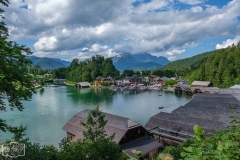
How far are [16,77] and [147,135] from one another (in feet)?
47.8

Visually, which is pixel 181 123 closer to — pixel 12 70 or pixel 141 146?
pixel 141 146

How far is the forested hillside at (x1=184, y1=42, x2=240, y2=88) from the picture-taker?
2264 inches

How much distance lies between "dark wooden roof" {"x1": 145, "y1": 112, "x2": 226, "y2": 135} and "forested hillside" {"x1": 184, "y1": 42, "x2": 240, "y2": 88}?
44.6 metres

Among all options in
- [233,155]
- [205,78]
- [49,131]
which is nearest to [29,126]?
[49,131]

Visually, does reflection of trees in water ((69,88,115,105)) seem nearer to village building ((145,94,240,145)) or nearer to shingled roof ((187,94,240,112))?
shingled roof ((187,94,240,112))

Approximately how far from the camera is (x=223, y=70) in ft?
199

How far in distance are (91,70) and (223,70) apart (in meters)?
64.0

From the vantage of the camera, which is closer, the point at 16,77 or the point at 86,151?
the point at 16,77

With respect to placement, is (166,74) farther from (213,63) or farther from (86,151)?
(86,151)

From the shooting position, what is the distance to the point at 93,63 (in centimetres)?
10350

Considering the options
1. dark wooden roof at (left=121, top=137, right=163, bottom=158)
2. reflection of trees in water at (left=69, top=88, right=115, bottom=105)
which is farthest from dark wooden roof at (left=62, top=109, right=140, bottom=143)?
reflection of trees in water at (left=69, top=88, right=115, bottom=105)

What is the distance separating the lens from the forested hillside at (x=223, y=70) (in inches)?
2264

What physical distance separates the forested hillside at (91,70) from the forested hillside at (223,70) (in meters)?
45.5

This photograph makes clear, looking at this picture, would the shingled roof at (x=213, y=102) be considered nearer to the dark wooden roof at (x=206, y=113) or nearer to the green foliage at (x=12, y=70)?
the dark wooden roof at (x=206, y=113)
